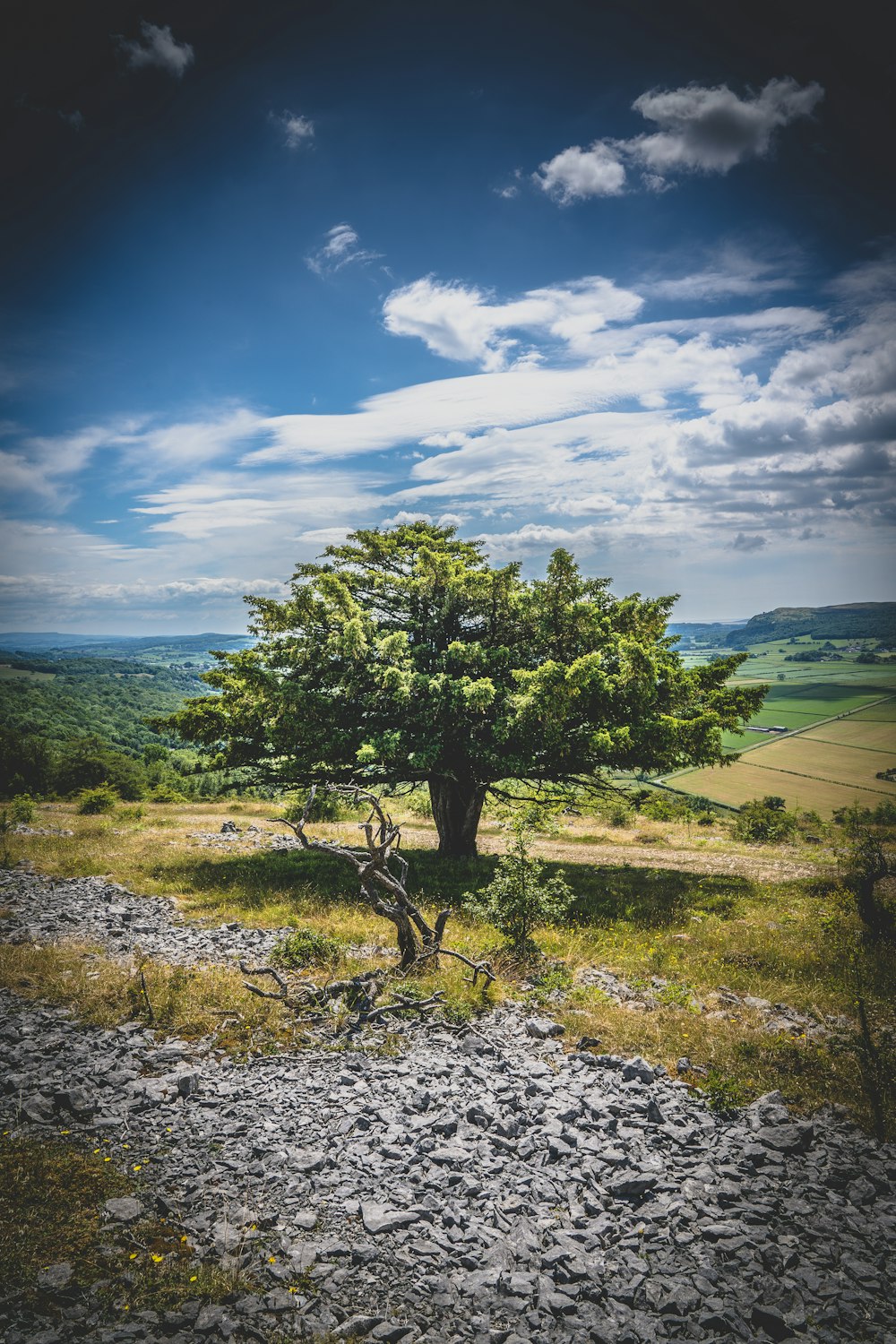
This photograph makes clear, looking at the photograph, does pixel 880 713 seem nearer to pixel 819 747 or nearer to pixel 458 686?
pixel 819 747

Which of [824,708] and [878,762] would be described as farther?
[824,708]

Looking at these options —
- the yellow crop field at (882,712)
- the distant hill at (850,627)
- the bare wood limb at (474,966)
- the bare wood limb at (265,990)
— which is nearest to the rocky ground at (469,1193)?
the bare wood limb at (474,966)

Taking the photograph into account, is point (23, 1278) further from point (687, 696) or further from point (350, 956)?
point (687, 696)

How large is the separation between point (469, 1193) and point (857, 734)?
85928 millimetres

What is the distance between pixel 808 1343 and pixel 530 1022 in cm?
532

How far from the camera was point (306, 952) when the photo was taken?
12328 mm

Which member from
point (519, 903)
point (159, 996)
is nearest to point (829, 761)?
point (519, 903)

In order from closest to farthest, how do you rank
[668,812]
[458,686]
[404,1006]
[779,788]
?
[404,1006]
[458,686]
[668,812]
[779,788]

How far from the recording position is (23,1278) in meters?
5.15

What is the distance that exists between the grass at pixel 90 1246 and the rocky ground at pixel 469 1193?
5.6 inches

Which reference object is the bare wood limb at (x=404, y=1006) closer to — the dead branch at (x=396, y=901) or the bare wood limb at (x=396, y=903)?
the bare wood limb at (x=396, y=903)

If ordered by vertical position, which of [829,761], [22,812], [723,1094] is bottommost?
[829,761]

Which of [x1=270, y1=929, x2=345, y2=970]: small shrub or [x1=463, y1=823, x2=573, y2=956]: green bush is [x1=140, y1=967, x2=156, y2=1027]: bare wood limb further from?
[x1=463, y1=823, x2=573, y2=956]: green bush

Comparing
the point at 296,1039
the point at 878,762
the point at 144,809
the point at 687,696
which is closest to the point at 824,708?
the point at 878,762
